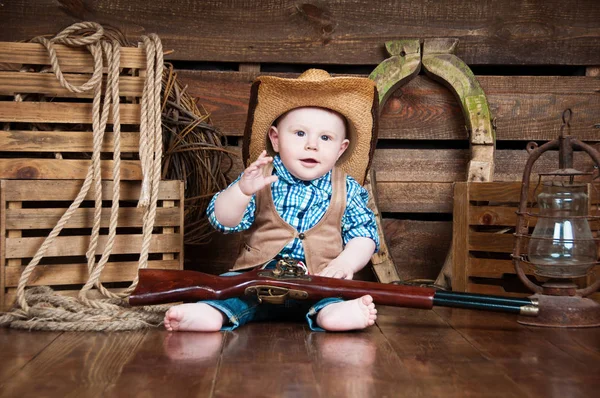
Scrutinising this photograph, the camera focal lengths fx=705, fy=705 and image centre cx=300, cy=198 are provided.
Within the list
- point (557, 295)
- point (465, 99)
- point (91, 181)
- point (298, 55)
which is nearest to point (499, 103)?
point (465, 99)

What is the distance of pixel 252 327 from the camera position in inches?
83.9

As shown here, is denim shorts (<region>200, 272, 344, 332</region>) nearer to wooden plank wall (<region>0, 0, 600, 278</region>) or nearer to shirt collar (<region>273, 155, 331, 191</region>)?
shirt collar (<region>273, 155, 331, 191</region>)

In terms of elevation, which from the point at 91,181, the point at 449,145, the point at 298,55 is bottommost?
the point at 91,181

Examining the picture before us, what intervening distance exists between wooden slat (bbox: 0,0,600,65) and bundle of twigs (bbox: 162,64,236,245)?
0.41 m

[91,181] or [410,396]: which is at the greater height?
[91,181]

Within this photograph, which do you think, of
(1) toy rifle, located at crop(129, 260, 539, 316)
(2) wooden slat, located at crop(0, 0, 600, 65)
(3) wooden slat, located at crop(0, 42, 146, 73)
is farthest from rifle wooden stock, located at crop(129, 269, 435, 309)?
(2) wooden slat, located at crop(0, 0, 600, 65)

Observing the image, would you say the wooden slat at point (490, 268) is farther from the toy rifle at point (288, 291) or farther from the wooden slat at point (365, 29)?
the wooden slat at point (365, 29)

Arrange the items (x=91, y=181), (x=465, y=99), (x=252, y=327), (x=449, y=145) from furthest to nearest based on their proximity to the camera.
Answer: (x=449, y=145)
(x=465, y=99)
(x=91, y=181)
(x=252, y=327)

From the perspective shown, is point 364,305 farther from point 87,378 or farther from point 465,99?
point 465,99

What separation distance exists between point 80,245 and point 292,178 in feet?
2.50

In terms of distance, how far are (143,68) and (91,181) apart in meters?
0.45

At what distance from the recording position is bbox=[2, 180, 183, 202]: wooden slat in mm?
2352

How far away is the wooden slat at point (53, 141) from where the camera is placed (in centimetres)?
239

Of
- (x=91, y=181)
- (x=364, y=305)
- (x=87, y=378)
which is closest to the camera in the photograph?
(x=87, y=378)
